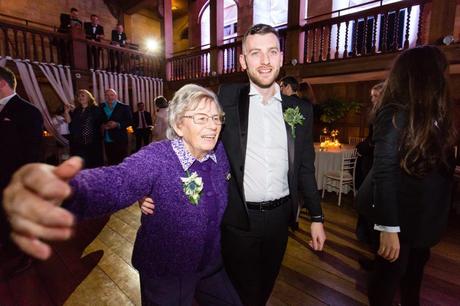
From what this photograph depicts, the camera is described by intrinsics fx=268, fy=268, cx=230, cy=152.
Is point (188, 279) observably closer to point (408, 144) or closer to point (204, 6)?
point (408, 144)

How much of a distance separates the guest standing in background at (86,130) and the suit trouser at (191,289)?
350 centimetres

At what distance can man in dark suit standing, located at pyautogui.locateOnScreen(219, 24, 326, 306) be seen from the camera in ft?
4.48

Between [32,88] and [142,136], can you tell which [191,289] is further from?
[32,88]

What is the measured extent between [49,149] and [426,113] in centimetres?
782

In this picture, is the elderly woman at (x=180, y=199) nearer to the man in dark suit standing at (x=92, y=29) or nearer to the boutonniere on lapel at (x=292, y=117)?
the boutonniere on lapel at (x=292, y=117)

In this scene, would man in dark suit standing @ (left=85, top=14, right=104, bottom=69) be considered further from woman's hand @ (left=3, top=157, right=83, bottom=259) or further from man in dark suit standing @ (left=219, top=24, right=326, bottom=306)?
woman's hand @ (left=3, top=157, right=83, bottom=259)

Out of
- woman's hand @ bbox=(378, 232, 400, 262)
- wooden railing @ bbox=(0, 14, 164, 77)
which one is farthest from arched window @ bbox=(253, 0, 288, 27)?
woman's hand @ bbox=(378, 232, 400, 262)

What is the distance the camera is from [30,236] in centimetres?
50

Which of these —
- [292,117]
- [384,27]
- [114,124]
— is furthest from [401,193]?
[384,27]

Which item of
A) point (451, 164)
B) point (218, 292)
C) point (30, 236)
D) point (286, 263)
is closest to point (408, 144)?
point (451, 164)

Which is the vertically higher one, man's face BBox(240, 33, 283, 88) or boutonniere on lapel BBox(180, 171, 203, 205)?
man's face BBox(240, 33, 283, 88)

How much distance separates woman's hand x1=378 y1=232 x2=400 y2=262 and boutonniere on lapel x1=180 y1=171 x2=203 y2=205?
94 centimetres

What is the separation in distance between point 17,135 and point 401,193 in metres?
2.99

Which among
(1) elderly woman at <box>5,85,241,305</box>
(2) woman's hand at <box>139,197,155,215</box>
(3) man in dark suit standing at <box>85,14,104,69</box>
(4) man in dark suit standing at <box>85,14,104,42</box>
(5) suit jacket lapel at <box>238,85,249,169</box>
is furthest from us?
(4) man in dark suit standing at <box>85,14,104,42</box>
